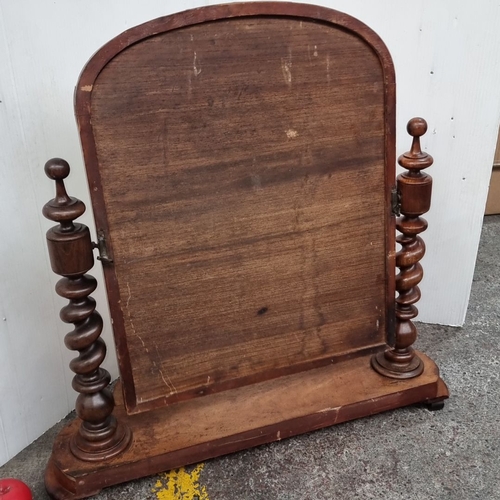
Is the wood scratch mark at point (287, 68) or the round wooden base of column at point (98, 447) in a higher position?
the wood scratch mark at point (287, 68)

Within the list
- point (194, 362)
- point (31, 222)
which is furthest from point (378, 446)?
point (31, 222)

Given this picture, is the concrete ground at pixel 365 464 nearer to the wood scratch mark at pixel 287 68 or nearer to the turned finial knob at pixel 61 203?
the turned finial knob at pixel 61 203

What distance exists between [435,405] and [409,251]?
0.37 meters

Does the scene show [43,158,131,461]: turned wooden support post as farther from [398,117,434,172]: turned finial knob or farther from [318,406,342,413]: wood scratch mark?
[398,117,434,172]: turned finial knob

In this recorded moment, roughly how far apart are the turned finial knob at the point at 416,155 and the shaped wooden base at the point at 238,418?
0.46 meters

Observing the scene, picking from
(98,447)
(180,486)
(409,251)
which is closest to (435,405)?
(409,251)

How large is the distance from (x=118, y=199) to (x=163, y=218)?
0.28ft

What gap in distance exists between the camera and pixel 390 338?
49.2 inches

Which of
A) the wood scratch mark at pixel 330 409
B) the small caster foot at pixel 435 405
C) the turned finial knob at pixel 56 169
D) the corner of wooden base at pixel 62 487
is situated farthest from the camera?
the small caster foot at pixel 435 405

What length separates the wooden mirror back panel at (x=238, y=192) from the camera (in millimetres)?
959

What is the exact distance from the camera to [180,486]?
1117mm

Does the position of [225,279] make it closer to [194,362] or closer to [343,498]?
[194,362]

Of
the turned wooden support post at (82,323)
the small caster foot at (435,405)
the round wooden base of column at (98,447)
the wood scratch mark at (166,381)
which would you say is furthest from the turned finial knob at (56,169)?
the small caster foot at (435,405)

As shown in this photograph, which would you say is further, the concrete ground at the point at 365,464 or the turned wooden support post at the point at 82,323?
the concrete ground at the point at 365,464
